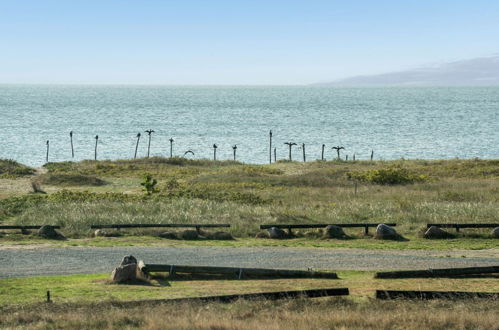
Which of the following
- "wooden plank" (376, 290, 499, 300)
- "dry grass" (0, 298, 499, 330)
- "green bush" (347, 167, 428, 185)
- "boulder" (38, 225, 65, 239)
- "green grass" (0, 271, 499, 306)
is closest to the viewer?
"dry grass" (0, 298, 499, 330)

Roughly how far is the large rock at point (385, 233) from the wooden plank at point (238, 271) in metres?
8.23

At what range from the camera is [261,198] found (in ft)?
132

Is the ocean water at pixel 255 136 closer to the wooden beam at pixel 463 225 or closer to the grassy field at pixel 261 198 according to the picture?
the grassy field at pixel 261 198

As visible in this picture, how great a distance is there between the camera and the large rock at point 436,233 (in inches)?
1123

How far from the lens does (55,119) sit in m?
172

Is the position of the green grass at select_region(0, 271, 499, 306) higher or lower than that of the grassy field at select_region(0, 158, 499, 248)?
higher

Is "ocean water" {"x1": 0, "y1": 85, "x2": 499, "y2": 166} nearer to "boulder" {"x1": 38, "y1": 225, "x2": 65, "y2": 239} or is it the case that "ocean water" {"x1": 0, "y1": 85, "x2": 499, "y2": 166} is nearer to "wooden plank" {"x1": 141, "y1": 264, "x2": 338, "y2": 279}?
"boulder" {"x1": 38, "y1": 225, "x2": 65, "y2": 239}

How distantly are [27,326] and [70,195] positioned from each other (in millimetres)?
25854

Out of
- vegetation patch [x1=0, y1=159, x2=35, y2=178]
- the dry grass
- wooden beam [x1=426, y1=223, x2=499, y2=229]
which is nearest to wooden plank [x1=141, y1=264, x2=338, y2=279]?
the dry grass

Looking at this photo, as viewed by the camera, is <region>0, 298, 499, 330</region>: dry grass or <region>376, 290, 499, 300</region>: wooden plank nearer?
<region>0, 298, 499, 330</region>: dry grass

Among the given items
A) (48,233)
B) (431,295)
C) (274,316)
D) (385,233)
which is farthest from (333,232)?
(274,316)

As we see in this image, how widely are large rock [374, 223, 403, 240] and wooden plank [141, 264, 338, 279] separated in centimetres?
823

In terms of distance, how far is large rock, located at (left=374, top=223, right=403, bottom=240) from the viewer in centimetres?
2830

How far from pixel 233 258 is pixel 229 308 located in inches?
281
